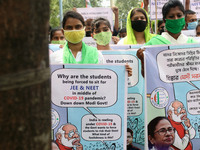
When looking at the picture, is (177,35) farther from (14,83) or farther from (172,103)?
(14,83)

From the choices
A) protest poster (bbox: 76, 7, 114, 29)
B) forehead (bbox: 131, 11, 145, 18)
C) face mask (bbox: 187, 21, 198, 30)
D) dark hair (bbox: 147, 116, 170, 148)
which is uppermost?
protest poster (bbox: 76, 7, 114, 29)

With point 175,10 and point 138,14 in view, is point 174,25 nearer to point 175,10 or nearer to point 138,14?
point 175,10

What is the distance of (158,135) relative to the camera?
363 cm

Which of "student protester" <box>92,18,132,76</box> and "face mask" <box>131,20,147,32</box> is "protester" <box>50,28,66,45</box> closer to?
"student protester" <box>92,18,132,76</box>

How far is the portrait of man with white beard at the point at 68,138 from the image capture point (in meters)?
3.46

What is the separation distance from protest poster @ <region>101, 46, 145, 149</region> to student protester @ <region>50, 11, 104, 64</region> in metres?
0.65

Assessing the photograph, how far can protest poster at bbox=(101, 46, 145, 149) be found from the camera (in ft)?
14.3

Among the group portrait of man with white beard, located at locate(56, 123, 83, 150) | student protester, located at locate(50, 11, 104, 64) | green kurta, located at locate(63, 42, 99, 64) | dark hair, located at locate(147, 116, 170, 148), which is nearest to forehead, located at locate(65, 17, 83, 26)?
student protester, located at locate(50, 11, 104, 64)

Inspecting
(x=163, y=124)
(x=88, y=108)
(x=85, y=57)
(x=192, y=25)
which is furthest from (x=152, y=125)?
(x=192, y=25)

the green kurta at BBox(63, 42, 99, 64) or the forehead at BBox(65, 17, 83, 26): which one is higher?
the forehead at BBox(65, 17, 83, 26)

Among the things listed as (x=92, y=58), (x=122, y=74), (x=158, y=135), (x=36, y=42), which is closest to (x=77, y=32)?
(x=92, y=58)

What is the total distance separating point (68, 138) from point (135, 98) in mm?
1267

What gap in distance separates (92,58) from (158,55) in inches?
27.9

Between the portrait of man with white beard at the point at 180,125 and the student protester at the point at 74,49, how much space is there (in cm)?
96
